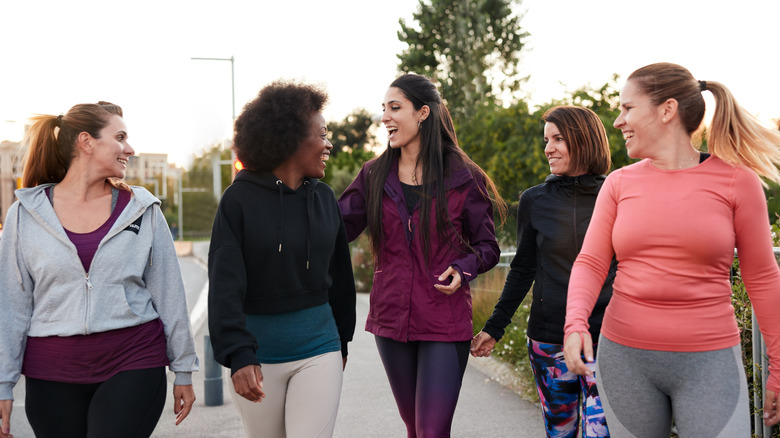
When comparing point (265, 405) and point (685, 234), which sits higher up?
point (685, 234)

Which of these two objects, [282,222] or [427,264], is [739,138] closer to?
[427,264]

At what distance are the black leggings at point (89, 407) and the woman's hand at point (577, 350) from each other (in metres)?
1.65

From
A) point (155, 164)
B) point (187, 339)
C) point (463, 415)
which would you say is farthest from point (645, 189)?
point (155, 164)

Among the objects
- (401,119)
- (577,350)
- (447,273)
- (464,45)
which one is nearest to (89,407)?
(447,273)

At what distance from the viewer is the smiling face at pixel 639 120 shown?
272 cm

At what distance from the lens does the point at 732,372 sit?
251 centimetres

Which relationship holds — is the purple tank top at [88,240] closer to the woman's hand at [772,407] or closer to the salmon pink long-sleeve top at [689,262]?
the salmon pink long-sleeve top at [689,262]

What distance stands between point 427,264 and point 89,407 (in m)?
1.63

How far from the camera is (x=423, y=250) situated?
3762 millimetres

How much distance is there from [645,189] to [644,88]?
1.21 feet

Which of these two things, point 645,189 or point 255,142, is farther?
point 255,142

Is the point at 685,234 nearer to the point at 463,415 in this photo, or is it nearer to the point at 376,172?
the point at 376,172

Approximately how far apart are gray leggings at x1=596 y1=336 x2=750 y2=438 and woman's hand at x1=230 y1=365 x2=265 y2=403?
4.05 ft

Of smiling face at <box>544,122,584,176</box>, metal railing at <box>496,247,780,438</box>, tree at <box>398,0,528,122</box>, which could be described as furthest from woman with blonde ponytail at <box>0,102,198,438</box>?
tree at <box>398,0,528,122</box>
